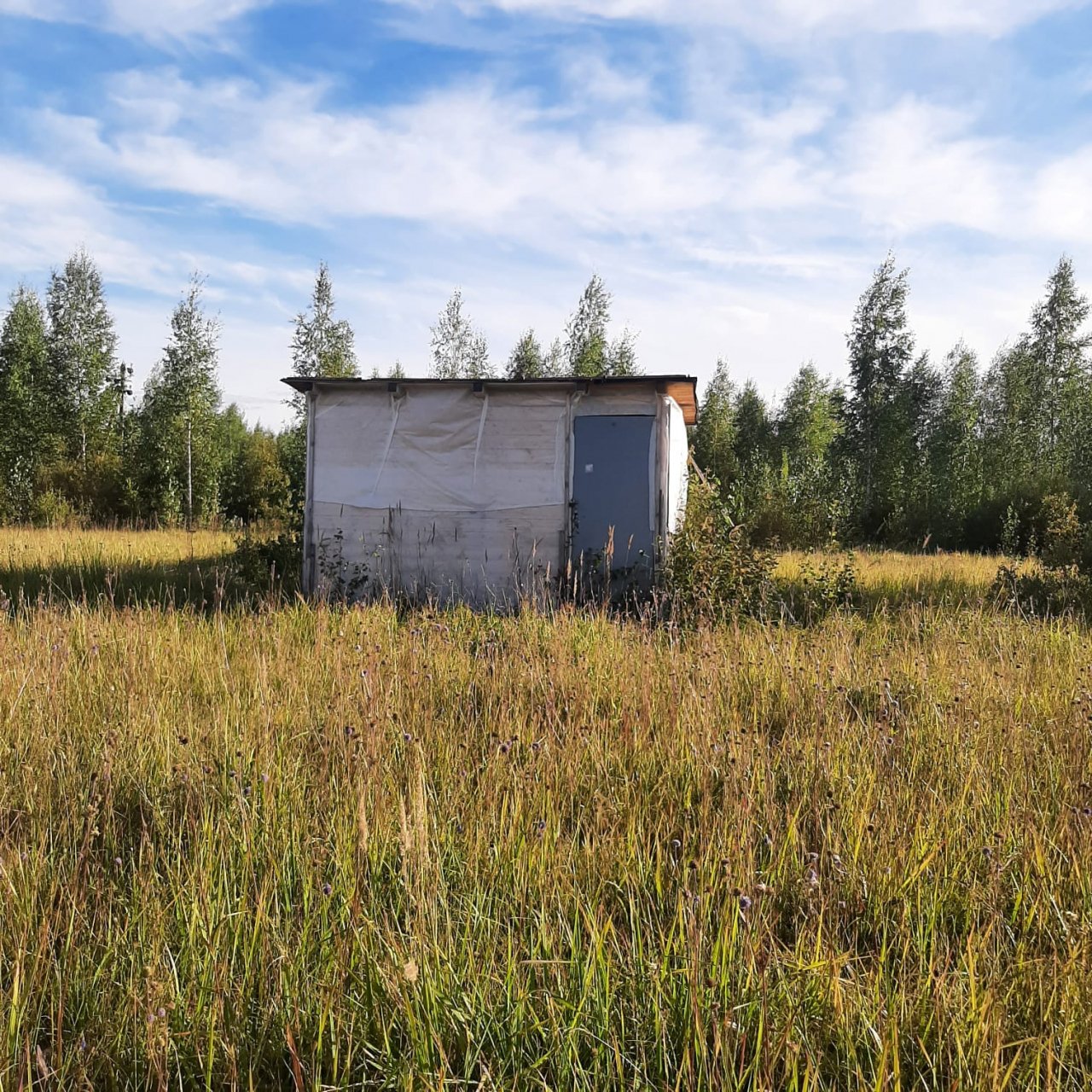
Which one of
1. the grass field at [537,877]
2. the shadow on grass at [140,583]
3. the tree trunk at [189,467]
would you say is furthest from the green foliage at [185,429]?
the grass field at [537,877]

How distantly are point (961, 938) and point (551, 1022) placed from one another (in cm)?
127

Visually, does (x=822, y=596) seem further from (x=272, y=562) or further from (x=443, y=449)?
(x=272, y=562)

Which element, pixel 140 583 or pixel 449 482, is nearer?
pixel 449 482

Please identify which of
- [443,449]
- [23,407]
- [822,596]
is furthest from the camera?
[23,407]

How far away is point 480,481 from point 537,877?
331 inches

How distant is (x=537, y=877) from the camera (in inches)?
91.8

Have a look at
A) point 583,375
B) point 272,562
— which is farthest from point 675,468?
point 583,375

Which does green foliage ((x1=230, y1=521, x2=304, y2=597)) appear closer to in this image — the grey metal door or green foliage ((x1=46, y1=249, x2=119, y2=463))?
the grey metal door

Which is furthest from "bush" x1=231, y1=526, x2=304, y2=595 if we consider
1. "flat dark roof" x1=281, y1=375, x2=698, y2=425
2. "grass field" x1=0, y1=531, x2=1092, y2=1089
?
"grass field" x1=0, y1=531, x2=1092, y2=1089

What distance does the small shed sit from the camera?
33.8ft

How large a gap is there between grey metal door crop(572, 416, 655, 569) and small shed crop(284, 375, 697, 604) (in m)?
0.02

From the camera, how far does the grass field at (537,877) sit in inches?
68.5

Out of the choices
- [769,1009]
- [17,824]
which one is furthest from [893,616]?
[17,824]

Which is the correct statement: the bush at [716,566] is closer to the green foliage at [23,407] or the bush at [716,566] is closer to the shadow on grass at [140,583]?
the shadow on grass at [140,583]
